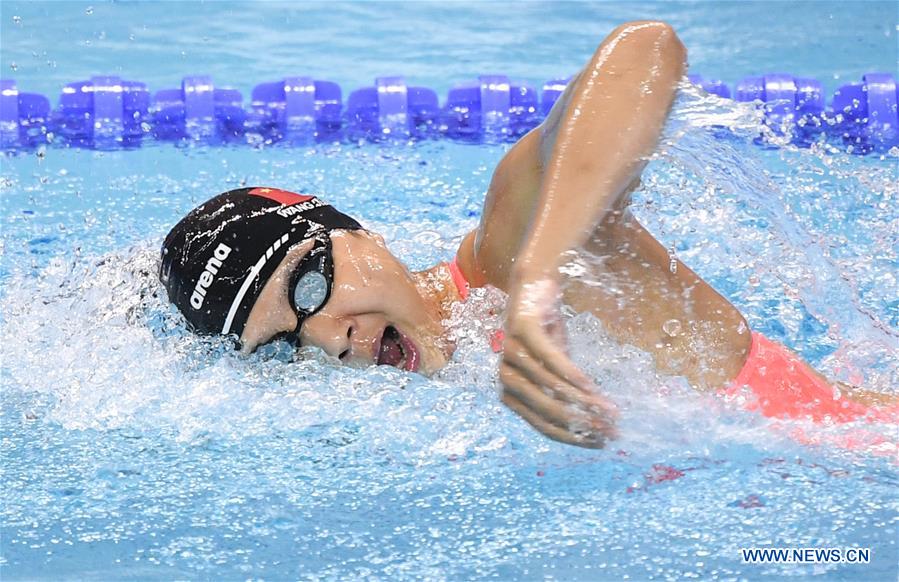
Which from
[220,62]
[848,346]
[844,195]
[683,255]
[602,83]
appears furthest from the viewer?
[220,62]

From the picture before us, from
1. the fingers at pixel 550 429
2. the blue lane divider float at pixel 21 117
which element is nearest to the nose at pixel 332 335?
the fingers at pixel 550 429

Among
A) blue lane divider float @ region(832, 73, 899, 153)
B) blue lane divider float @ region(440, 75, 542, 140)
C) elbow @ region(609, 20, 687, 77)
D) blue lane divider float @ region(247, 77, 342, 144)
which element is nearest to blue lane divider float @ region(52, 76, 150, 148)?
blue lane divider float @ region(247, 77, 342, 144)

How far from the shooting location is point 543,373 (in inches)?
50.0

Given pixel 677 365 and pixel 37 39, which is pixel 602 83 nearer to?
pixel 677 365

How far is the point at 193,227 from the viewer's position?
6.54 feet

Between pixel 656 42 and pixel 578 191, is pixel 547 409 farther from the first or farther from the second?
pixel 656 42

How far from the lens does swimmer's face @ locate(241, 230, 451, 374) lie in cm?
191

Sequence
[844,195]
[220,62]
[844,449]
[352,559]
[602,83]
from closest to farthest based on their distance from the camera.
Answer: [602,83]
[352,559]
[844,449]
[844,195]
[220,62]

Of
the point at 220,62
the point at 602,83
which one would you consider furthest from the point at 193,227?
the point at 220,62

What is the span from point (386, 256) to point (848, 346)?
38.0 inches

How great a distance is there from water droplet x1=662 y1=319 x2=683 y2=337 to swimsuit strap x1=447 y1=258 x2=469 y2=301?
345 mm

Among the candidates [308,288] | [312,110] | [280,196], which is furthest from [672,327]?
[312,110]

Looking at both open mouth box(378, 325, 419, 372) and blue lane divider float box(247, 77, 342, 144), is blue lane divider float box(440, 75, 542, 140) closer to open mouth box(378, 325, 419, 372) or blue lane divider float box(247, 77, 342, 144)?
blue lane divider float box(247, 77, 342, 144)

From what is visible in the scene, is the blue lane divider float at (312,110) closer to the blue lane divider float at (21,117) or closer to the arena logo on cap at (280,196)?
the blue lane divider float at (21,117)
